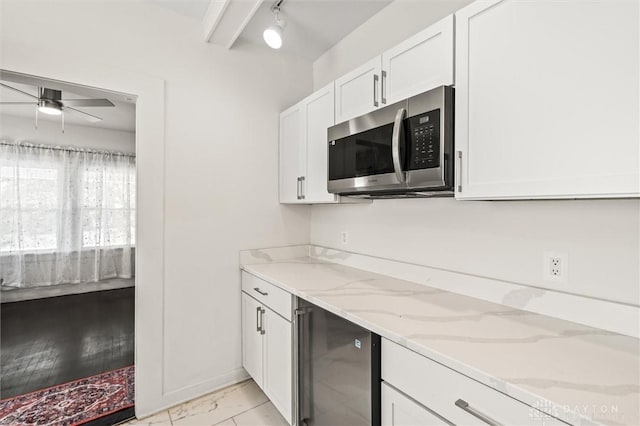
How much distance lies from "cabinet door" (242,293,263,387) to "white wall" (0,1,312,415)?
0.08 metres

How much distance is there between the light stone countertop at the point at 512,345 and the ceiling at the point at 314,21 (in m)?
1.80

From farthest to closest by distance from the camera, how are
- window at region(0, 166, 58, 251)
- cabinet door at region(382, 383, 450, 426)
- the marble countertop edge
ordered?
window at region(0, 166, 58, 251) < cabinet door at region(382, 383, 450, 426) < the marble countertop edge

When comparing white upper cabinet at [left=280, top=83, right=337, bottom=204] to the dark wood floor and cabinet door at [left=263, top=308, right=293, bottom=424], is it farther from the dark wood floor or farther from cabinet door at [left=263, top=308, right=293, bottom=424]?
the dark wood floor

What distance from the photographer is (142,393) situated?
1974mm

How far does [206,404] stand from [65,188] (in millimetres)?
4245

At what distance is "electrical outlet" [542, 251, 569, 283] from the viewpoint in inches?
47.8

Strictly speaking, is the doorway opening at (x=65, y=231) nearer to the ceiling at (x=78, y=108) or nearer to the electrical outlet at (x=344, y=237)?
the ceiling at (x=78, y=108)

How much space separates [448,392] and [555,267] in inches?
28.0

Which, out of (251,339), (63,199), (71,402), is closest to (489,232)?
(251,339)

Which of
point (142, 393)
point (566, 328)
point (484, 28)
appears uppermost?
point (484, 28)

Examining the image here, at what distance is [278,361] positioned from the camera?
1.84 metres

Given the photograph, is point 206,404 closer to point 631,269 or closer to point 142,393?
point 142,393

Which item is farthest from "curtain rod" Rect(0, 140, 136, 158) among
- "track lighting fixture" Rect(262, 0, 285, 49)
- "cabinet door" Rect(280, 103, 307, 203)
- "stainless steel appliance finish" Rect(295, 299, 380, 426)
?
"stainless steel appliance finish" Rect(295, 299, 380, 426)

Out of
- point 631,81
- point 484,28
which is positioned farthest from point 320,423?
point 484,28
